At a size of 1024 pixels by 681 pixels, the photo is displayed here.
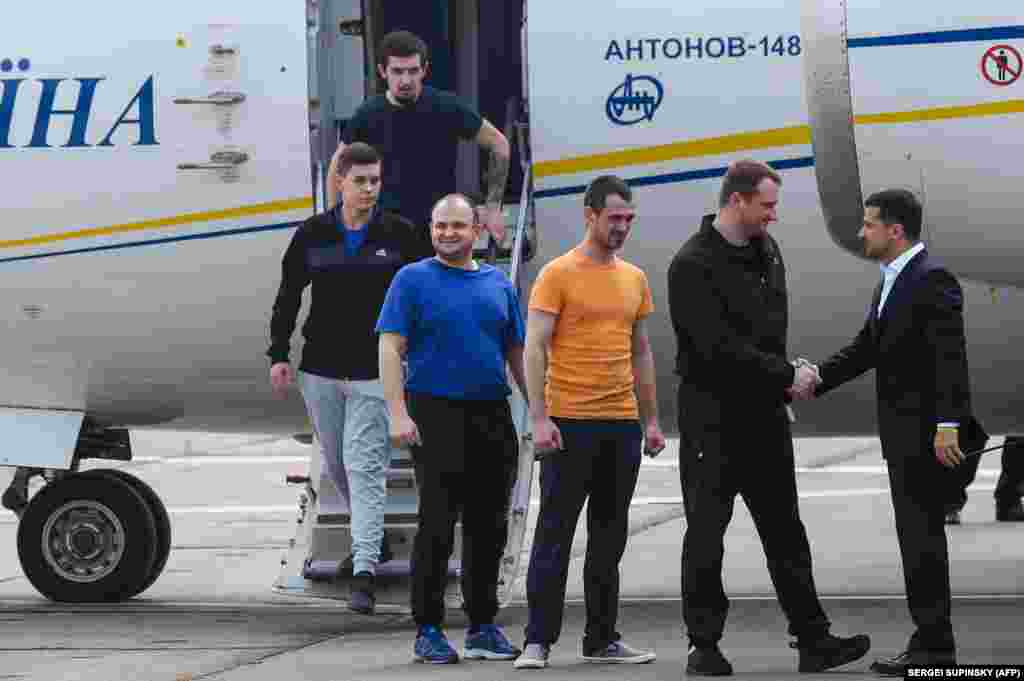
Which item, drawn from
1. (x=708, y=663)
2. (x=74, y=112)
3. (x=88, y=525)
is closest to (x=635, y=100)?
(x=74, y=112)

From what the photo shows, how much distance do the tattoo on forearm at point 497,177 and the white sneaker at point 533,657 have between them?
7.85 ft

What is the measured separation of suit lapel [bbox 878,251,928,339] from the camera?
8.38m

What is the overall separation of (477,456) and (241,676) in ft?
4.09

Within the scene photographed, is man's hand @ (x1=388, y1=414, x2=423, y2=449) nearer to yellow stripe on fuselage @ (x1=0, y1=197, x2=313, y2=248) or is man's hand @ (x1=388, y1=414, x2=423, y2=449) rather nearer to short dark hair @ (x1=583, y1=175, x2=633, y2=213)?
short dark hair @ (x1=583, y1=175, x2=633, y2=213)

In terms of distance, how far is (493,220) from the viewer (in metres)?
10.3

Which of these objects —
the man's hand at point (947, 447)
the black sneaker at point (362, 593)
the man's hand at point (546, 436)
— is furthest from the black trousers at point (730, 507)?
the black sneaker at point (362, 593)

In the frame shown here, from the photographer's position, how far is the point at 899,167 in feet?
32.4

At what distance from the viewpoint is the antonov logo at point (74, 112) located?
35.2 feet

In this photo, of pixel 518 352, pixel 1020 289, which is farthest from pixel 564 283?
pixel 1020 289

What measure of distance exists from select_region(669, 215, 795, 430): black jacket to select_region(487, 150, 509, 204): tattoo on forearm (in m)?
1.91

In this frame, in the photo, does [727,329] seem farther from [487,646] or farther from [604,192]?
[487,646]

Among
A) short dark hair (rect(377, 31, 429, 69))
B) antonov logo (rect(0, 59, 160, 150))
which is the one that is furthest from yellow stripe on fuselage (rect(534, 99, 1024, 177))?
antonov logo (rect(0, 59, 160, 150))

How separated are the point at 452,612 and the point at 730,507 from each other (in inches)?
106

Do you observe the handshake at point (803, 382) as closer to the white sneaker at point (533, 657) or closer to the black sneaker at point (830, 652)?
the black sneaker at point (830, 652)
